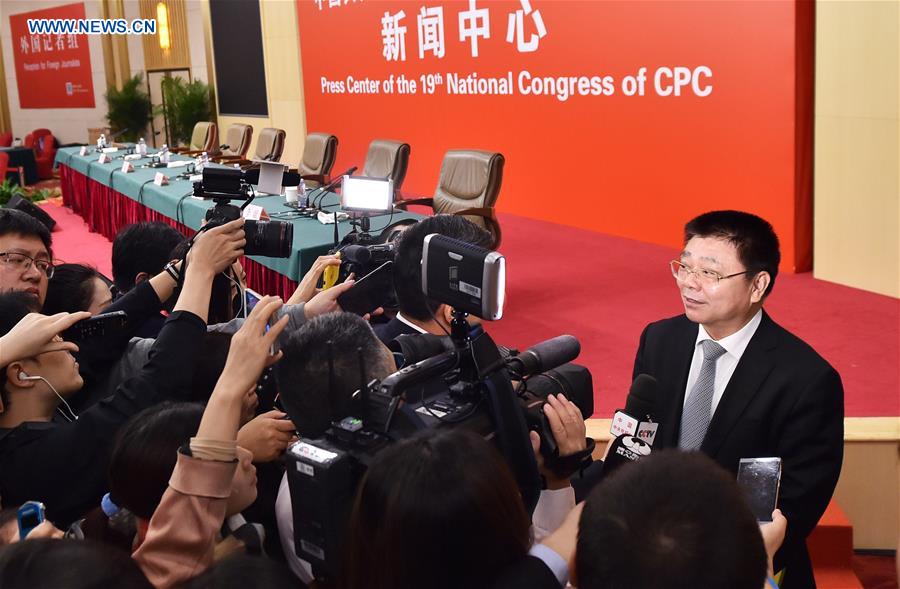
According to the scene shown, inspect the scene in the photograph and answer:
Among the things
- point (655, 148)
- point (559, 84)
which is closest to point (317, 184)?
point (559, 84)

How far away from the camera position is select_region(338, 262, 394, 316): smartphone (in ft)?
6.69

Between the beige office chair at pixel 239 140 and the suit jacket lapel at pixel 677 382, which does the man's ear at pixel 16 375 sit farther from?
the beige office chair at pixel 239 140

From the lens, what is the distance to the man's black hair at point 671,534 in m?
0.82

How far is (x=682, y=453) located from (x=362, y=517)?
0.35m

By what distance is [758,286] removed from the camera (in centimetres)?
172

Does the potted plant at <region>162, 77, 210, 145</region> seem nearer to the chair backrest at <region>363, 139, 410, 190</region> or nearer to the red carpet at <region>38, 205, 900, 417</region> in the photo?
the red carpet at <region>38, 205, 900, 417</region>

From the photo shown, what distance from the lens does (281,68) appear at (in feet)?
33.9

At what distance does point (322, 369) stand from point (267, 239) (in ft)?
2.46

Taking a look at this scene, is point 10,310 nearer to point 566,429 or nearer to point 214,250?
point 214,250

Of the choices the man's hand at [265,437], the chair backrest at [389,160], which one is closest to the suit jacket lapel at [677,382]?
the man's hand at [265,437]

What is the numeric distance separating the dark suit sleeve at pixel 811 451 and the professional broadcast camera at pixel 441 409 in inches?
20.1

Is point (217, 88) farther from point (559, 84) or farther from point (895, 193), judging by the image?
point (895, 193)

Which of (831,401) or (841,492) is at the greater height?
(831,401)

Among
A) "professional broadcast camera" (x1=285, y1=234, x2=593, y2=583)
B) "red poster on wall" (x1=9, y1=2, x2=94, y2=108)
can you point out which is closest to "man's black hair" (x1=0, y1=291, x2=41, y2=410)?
"professional broadcast camera" (x1=285, y1=234, x2=593, y2=583)
